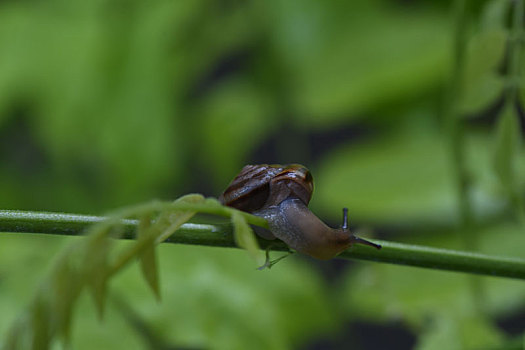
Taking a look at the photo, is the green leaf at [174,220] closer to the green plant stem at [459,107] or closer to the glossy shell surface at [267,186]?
the glossy shell surface at [267,186]

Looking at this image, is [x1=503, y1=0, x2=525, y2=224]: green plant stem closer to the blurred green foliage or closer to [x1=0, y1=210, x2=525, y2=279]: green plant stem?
[x1=0, y1=210, x2=525, y2=279]: green plant stem

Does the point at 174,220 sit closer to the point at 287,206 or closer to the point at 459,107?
the point at 287,206

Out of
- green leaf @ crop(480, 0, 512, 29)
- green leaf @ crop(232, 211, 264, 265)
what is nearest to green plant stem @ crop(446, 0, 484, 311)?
green leaf @ crop(480, 0, 512, 29)

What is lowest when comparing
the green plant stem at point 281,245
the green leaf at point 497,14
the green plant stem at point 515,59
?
the green plant stem at point 281,245

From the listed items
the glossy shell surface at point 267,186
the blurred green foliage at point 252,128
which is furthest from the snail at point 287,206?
the blurred green foliage at point 252,128

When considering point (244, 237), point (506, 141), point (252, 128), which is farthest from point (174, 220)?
point (252, 128)
